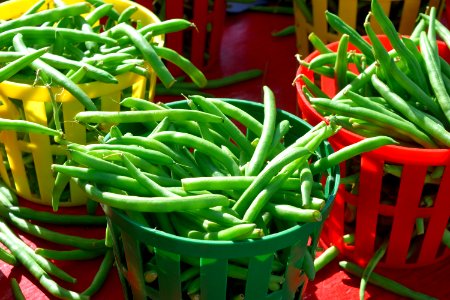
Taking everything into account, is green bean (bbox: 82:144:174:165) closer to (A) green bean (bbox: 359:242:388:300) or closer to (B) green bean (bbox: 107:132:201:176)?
(B) green bean (bbox: 107:132:201:176)

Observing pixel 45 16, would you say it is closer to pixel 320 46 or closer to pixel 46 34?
pixel 46 34


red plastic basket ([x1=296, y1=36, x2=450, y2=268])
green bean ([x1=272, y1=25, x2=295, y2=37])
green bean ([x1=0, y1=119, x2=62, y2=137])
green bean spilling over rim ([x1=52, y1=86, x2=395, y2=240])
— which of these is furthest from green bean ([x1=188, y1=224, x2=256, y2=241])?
green bean ([x1=272, y1=25, x2=295, y2=37])

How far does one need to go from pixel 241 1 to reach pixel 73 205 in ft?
4.06

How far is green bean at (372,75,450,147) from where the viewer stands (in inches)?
50.0

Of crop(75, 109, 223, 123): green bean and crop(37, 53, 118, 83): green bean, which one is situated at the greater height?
crop(37, 53, 118, 83): green bean

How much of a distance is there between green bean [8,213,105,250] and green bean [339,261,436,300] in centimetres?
55

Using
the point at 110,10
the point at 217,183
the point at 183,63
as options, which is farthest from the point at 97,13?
the point at 217,183

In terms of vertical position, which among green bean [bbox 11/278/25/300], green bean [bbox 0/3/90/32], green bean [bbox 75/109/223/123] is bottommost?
green bean [bbox 11/278/25/300]

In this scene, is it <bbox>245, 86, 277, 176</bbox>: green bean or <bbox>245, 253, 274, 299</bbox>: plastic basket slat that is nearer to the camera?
<bbox>245, 253, 274, 299</bbox>: plastic basket slat

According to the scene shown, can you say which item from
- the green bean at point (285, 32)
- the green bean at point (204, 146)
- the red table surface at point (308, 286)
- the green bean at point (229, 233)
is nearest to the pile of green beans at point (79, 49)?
the green bean at point (204, 146)

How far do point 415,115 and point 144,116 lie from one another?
1.78 feet

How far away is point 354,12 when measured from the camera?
6.20 feet

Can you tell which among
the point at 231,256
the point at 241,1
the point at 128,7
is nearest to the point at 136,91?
the point at 128,7

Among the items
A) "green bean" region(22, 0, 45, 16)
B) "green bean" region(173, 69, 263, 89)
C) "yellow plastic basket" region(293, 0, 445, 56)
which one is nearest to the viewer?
"green bean" region(22, 0, 45, 16)
